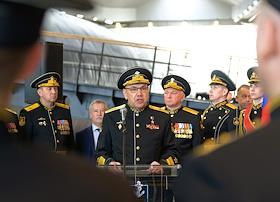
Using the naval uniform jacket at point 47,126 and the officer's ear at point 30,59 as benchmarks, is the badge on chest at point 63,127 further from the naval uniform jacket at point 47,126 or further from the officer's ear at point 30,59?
the officer's ear at point 30,59

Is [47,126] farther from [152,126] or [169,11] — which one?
[169,11]

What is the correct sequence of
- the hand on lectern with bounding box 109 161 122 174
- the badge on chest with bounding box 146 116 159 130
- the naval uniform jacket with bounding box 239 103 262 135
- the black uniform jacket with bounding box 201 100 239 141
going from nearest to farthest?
the hand on lectern with bounding box 109 161 122 174 < the badge on chest with bounding box 146 116 159 130 < the naval uniform jacket with bounding box 239 103 262 135 < the black uniform jacket with bounding box 201 100 239 141

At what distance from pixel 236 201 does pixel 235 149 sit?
0.10m

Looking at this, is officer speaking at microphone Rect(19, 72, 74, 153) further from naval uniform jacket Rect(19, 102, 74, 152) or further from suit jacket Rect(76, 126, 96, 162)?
suit jacket Rect(76, 126, 96, 162)

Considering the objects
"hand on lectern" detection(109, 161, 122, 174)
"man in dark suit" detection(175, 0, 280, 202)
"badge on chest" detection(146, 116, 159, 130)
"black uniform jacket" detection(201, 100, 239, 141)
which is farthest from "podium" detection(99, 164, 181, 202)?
"man in dark suit" detection(175, 0, 280, 202)

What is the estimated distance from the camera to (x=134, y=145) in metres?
5.62

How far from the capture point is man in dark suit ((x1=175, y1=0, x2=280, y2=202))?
1.10 meters

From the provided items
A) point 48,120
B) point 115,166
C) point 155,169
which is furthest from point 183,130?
point 115,166

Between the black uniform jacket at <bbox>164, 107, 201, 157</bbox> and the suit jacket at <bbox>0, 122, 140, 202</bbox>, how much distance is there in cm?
519

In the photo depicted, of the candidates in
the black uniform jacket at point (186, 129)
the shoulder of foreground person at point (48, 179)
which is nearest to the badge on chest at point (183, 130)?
the black uniform jacket at point (186, 129)

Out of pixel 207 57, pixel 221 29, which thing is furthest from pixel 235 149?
pixel 221 29

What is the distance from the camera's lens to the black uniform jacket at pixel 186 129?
6.46 metres

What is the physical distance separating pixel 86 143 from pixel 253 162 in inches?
226

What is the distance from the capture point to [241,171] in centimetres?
112
